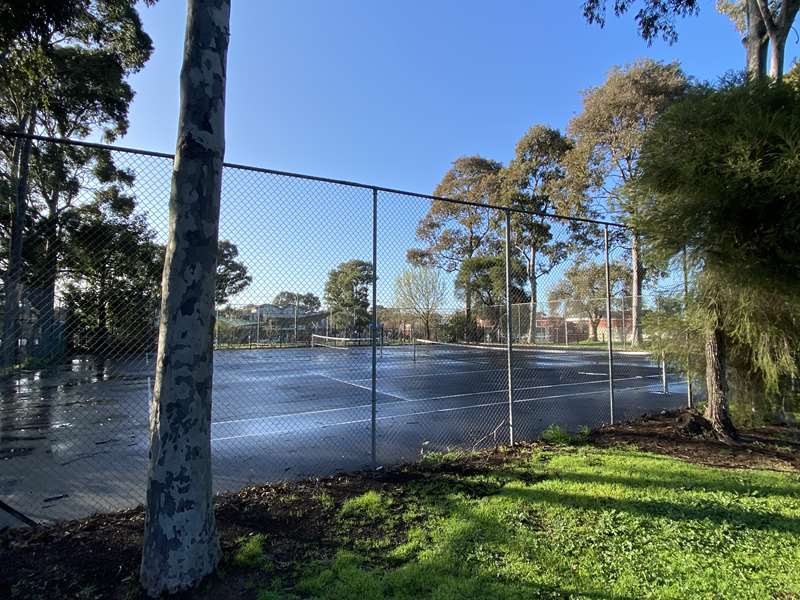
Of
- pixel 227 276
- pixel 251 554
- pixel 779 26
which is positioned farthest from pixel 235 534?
pixel 779 26

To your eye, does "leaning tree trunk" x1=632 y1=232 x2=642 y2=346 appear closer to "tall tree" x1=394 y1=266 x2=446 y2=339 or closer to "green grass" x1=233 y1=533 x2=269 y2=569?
"tall tree" x1=394 y1=266 x2=446 y2=339

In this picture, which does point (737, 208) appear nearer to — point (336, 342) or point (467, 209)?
point (336, 342)

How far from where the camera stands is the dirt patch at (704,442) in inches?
192

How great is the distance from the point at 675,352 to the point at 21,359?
11.2m

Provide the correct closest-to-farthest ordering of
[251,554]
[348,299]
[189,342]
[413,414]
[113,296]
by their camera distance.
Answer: [189,342]
[251,554]
[113,296]
[413,414]
[348,299]

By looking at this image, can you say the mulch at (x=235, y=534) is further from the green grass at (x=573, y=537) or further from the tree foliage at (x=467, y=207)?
the tree foliage at (x=467, y=207)

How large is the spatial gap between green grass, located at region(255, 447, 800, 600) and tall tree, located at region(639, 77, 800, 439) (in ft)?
5.48

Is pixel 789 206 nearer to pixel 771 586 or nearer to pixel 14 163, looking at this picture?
pixel 771 586

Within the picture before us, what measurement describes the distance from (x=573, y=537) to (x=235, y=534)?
2.34 meters

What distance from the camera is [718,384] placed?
226 inches

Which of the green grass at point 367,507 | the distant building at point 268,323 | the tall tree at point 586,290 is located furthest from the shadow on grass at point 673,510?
the tall tree at point 586,290

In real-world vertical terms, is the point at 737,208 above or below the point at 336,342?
above

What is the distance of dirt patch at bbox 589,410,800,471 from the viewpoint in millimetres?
4875

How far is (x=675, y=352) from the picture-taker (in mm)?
6254
